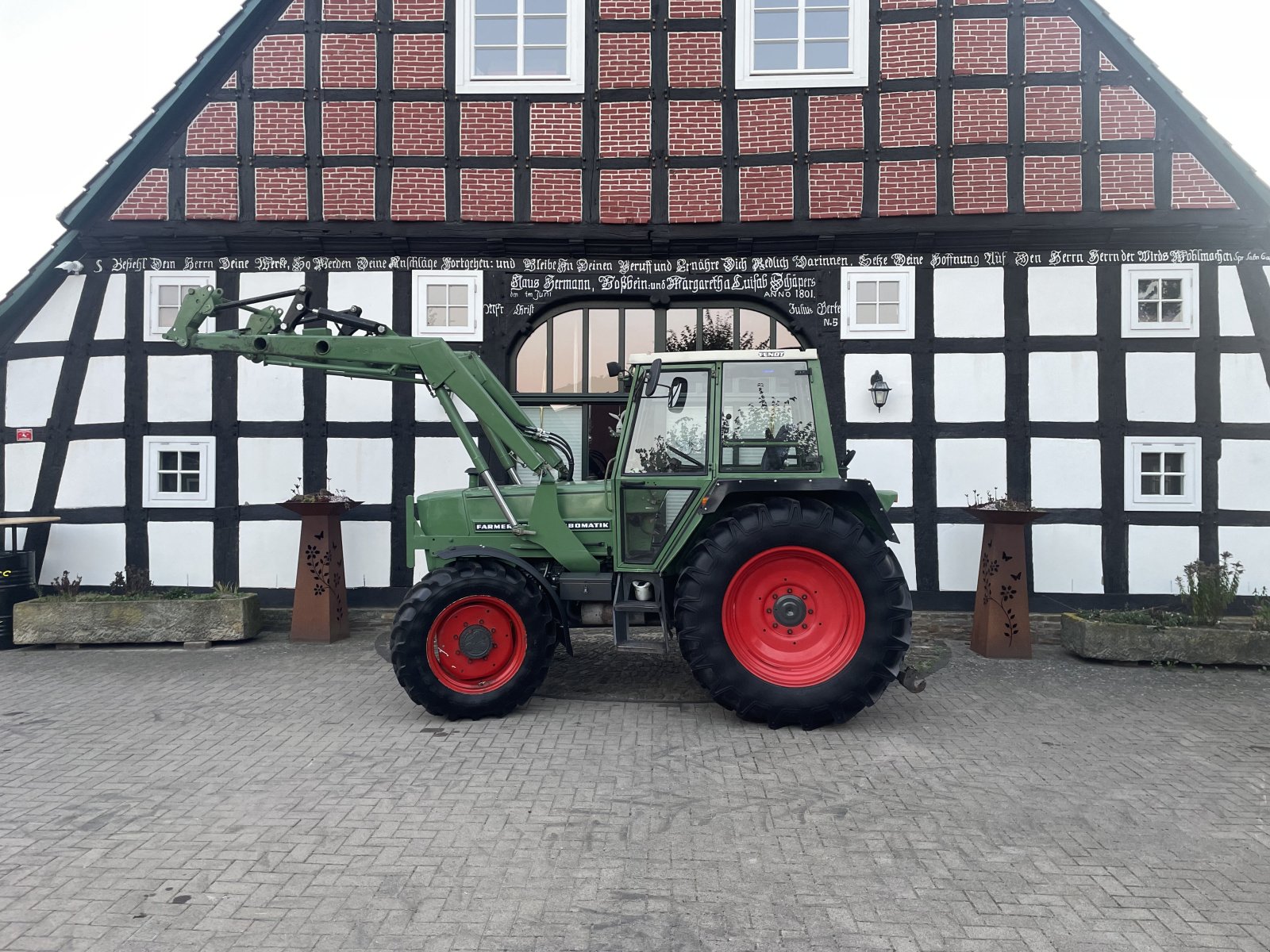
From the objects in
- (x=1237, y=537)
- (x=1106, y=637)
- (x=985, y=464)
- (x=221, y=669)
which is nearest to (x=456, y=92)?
(x=221, y=669)

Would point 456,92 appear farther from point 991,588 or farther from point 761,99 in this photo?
point 991,588

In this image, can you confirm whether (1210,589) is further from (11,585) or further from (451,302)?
(11,585)

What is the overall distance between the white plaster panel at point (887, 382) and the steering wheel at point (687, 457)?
350 cm

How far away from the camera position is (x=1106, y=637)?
7105 mm

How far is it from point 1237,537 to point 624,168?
7.41 metres

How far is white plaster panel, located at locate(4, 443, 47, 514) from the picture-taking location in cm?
865

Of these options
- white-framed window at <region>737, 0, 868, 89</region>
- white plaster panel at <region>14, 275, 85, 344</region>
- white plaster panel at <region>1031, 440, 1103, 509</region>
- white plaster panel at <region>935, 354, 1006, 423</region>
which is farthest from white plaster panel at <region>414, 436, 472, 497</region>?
white plaster panel at <region>1031, 440, 1103, 509</region>

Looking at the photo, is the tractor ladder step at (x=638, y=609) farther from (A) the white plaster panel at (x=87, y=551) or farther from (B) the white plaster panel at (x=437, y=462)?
(A) the white plaster panel at (x=87, y=551)

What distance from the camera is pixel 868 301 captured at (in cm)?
837

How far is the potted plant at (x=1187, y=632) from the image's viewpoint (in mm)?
6926

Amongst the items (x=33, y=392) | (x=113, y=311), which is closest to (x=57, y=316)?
(x=113, y=311)

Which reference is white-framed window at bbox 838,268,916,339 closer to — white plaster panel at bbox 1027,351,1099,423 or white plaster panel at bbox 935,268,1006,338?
white plaster panel at bbox 935,268,1006,338

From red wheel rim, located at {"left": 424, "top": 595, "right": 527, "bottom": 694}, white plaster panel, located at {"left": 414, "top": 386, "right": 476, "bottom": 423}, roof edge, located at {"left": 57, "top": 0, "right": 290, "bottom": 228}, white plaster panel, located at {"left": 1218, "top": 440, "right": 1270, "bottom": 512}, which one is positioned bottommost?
red wheel rim, located at {"left": 424, "top": 595, "right": 527, "bottom": 694}

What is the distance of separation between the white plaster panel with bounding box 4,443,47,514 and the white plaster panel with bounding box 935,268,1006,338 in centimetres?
995
